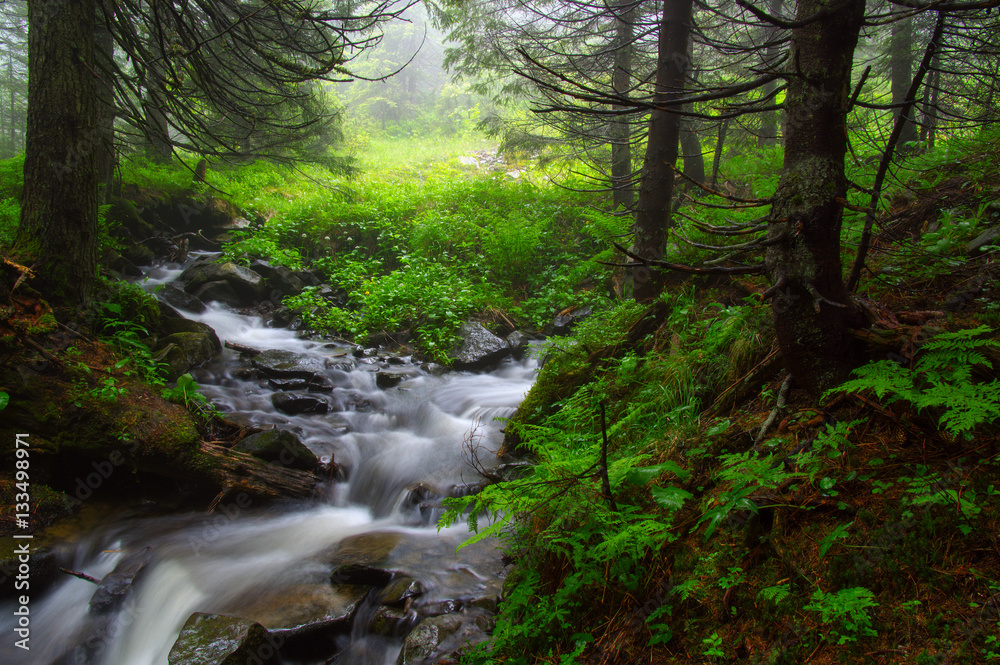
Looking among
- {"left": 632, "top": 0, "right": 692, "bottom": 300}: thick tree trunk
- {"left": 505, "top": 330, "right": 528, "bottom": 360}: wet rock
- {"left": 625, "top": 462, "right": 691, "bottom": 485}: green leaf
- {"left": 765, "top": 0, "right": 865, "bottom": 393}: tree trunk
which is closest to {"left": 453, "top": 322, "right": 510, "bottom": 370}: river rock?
{"left": 505, "top": 330, "right": 528, "bottom": 360}: wet rock

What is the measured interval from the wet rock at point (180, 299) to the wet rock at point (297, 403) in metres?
4.15

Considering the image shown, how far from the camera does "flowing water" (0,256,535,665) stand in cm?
377

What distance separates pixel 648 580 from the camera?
2367 mm

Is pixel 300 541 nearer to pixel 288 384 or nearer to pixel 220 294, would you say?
pixel 288 384

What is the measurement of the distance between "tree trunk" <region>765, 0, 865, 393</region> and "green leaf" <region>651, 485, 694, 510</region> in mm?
922

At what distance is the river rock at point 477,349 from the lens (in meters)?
8.61

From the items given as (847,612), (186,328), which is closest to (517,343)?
(186,328)

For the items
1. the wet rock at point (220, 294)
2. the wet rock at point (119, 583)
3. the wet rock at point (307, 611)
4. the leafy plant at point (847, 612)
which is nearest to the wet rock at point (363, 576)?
the wet rock at point (307, 611)

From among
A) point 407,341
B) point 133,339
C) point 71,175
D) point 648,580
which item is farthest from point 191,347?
point 648,580

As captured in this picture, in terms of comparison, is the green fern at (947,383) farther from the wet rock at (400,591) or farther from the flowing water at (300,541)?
the wet rock at (400,591)

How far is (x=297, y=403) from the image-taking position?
22.9 ft

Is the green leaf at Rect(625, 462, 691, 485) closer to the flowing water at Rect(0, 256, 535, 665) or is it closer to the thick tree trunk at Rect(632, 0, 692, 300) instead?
the flowing water at Rect(0, 256, 535, 665)

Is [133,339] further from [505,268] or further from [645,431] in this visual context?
[505,268]

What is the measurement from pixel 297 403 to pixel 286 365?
45.3 inches
